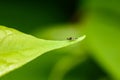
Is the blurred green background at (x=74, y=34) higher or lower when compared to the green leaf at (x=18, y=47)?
higher

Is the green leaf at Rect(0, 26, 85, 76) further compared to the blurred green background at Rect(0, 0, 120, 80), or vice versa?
the blurred green background at Rect(0, 0, 120, 80)

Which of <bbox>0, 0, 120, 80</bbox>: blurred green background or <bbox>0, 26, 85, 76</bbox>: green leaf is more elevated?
<bbox>0, 0, 120, 80</bbox>: blurred green background

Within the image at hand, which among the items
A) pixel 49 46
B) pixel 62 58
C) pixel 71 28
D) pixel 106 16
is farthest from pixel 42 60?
pixel 49 46

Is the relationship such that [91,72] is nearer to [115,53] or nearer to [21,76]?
[115,53]

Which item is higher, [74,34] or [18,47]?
[74,34]

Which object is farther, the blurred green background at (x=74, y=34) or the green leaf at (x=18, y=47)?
the blurred green background at (x=74, y=34)
